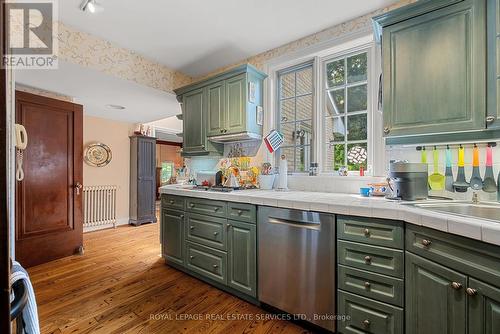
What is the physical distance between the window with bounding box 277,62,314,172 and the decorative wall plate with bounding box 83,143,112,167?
11.8 ft

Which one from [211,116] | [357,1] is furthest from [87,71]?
[357,1]

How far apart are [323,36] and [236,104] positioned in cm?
113

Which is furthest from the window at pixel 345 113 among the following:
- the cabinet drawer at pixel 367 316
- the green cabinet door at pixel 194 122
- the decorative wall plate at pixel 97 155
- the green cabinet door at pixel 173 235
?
the decorative wall plate at pixel 97 155

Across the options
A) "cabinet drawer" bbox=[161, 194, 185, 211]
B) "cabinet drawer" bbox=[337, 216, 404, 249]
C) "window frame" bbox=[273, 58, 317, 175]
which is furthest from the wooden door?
"cabinet drawer" bbox=[337, 216, 404, 249]

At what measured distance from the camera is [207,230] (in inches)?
87.8

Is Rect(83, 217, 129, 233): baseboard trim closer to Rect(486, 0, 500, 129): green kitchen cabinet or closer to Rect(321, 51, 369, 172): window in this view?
Rect(321, 51, 369, 172): window

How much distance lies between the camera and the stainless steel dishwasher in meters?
1.52

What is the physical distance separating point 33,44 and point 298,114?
8.68ft

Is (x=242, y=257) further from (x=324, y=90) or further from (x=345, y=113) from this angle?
(x=324, y=90)

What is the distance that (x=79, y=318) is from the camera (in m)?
1.76

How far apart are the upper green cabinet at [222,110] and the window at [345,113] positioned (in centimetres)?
76

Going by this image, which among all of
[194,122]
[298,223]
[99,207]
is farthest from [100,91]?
[298,223]

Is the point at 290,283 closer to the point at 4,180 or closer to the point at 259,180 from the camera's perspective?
the point at 259,180

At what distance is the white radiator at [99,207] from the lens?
13.6 ft
